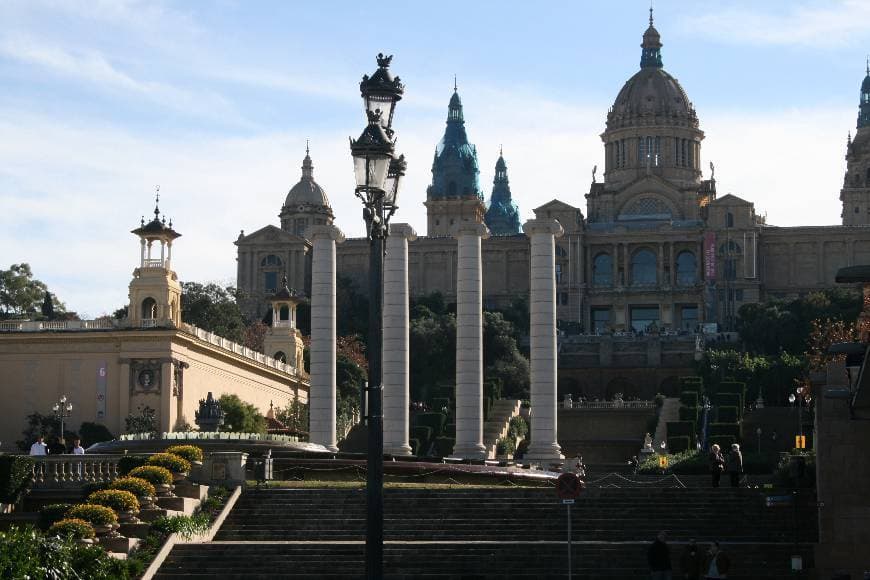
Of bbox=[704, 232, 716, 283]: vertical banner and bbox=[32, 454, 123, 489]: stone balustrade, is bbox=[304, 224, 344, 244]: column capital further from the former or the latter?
bbox=[704, 232, 716, 283]: vertical banner

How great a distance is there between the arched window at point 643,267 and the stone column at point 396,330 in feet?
296

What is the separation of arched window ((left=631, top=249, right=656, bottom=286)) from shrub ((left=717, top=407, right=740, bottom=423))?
7123cm

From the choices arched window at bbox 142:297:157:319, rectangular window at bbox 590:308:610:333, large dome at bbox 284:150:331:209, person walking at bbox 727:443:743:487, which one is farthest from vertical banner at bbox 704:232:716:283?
person walking at bbox 727:443:743:487

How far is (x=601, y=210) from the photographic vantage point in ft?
563

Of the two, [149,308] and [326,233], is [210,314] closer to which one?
[149,308]

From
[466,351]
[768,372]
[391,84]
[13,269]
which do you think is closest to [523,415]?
[768,372]

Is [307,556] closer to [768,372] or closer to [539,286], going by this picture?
[539,286]

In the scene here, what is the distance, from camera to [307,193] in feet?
566

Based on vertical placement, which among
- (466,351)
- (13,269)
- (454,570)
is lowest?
(454,570)

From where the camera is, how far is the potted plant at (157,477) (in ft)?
145

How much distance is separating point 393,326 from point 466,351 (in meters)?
3.04

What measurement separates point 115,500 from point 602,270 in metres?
126

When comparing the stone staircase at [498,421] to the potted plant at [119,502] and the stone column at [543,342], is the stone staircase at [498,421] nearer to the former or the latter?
the stone column at [543,342]

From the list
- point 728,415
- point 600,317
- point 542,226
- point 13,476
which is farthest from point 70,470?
point 600,317
